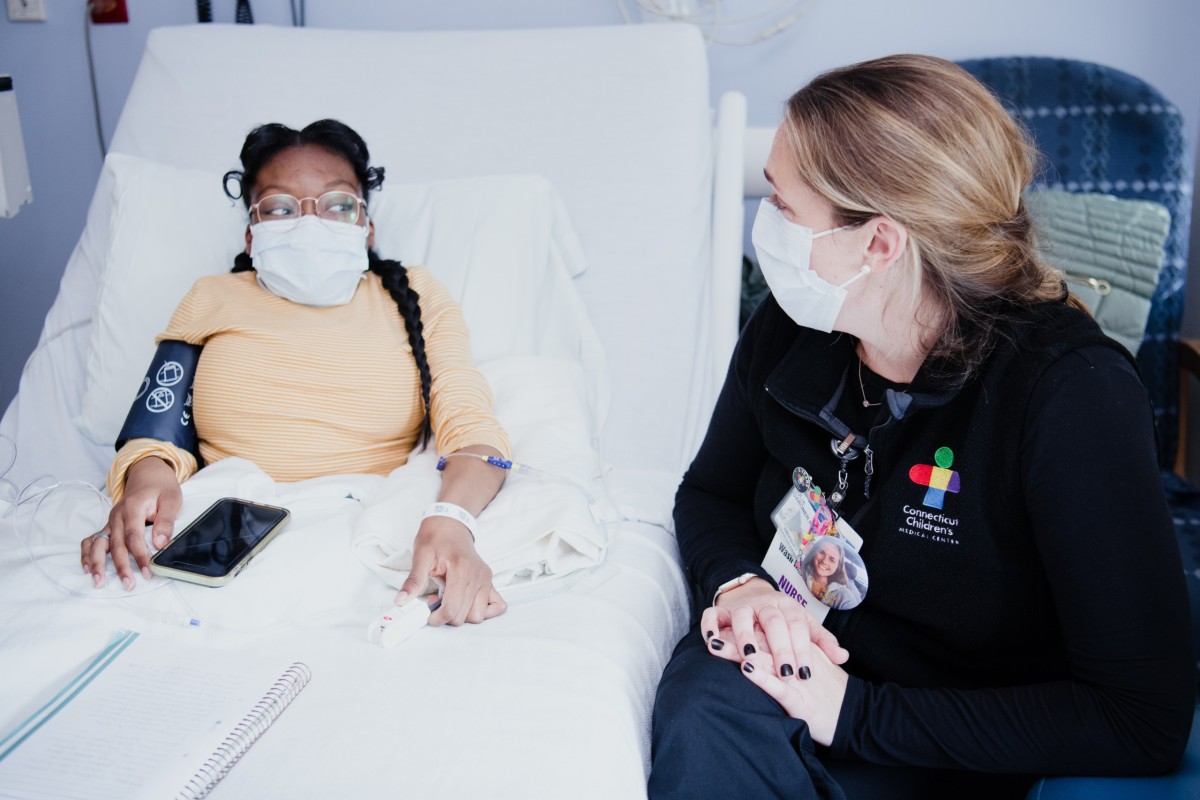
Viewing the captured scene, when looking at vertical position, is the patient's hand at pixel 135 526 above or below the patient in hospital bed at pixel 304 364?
below

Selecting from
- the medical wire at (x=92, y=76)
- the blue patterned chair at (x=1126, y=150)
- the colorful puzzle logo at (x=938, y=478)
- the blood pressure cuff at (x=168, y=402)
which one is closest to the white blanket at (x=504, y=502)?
the blood pressure cuff at (x=168, y=402)

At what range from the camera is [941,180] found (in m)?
0.98

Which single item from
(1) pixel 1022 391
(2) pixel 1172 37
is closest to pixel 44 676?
(1) pixel 1022 391

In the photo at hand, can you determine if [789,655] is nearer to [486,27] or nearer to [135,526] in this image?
[135,526]

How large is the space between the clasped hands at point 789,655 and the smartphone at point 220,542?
0.56 metres

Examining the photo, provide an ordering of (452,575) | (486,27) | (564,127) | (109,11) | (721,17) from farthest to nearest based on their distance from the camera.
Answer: (109,11), (486,27), (721,17), (564,127), (452,575)

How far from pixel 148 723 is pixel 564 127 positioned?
135cm

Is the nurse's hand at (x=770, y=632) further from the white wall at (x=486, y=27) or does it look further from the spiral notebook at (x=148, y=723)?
the white wall at (x=486, y=27)

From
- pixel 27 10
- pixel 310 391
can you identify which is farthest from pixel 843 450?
pixel 27 10

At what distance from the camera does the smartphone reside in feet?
3.75

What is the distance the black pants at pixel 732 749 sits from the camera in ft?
3.15

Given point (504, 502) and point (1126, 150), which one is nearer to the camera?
point (504, 502)

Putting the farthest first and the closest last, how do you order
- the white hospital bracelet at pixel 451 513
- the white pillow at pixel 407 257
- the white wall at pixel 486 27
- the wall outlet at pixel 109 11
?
the wall outlet at pixel 109 11 < the white wall at pixel 486 27 < the white pillow at pixel 407 257 < the white hospital bracelet at pixel 451 513

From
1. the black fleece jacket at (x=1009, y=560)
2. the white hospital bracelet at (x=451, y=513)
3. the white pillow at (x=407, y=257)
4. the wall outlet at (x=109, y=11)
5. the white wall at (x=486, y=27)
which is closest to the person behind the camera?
the black fleece jacket at (x=1009, y=560)
